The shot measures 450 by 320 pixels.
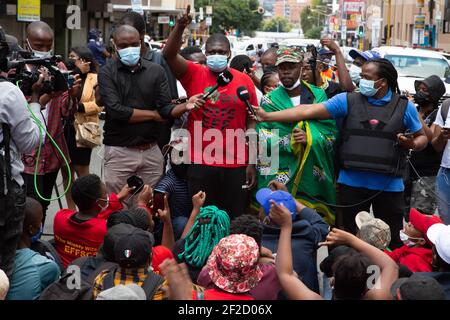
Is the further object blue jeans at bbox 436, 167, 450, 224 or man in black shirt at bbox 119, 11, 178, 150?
man in black shirt at bbox 119, 11, 178, 150

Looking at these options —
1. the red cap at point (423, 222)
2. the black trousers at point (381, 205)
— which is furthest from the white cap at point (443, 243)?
the black trousers at point (381, 205)

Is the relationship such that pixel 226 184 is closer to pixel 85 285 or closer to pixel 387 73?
pixel 387 73

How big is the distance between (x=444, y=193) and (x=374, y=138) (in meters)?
1.03

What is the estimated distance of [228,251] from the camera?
4.48 m

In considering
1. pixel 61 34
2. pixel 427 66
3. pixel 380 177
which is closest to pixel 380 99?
pixel 380 177

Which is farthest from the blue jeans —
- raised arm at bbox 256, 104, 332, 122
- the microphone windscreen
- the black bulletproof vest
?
the microphone windscreen

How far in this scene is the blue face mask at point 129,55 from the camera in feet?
23.3

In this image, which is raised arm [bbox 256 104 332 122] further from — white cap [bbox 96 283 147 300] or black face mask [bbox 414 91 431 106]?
white cap [bbox 96 283 147 300]

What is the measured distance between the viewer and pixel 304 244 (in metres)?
5.49

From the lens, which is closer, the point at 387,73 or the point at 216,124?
the point at 387,73

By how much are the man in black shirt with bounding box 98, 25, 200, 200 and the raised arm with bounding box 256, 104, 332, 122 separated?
836 mm

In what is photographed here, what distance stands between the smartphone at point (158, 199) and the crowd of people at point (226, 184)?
0.05 feet

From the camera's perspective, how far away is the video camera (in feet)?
17.5

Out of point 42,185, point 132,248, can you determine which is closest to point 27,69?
point 132,248
